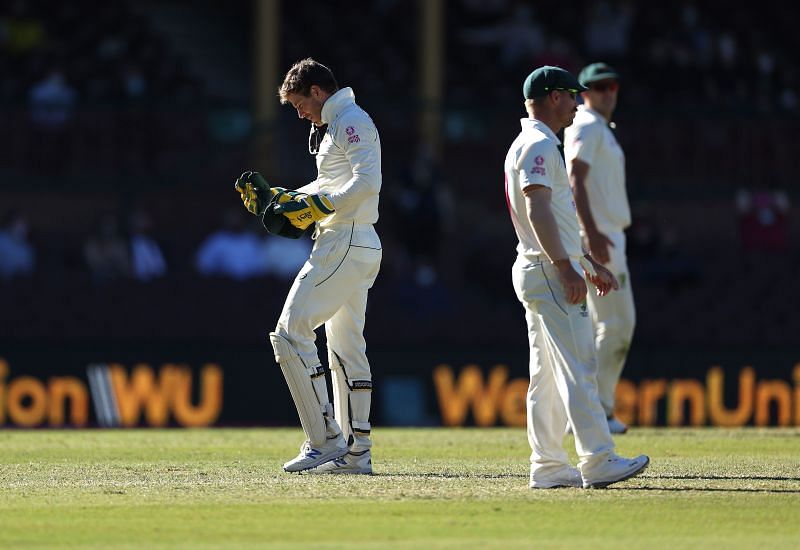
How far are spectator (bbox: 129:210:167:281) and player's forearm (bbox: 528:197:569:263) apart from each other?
34.8 ft

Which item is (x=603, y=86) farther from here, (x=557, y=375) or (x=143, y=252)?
(x=143, y=252)

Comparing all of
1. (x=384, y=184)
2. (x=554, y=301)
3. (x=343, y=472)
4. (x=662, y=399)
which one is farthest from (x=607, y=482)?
(x=384, y=184)

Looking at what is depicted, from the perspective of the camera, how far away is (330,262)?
28.1 feet

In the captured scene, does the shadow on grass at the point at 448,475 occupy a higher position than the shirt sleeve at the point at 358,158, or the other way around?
the shirt sleeve at the point at 358,158

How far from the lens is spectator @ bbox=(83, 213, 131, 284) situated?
18.1m

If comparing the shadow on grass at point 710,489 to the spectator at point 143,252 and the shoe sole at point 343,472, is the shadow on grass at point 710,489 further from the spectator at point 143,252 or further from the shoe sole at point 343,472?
the spectator at point 143,252

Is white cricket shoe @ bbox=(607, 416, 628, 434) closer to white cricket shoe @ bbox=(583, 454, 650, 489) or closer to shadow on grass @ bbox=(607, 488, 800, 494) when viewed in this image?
shadow on grass @ bbox=(607, 488, 800, 494)

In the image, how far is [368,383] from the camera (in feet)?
28.9

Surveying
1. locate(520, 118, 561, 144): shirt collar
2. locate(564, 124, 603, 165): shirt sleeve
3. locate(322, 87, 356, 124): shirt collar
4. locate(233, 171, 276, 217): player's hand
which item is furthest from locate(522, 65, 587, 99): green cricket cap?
locate(564, 124, 603, 165): shirt sleeve

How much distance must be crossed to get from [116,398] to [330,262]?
24.5ft

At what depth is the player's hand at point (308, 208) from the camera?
8406 millimetres

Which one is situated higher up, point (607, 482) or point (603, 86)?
point (603, 86)

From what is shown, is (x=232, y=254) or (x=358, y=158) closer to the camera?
(x=358, y=158)

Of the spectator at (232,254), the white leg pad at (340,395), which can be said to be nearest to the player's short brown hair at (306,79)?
the white leg pad at (340,395)
